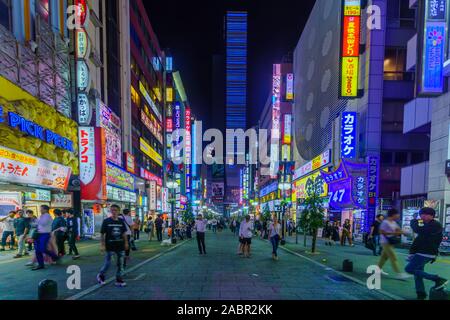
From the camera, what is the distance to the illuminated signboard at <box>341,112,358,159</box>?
2386 centimetres

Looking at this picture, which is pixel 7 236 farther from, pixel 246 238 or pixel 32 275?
pixel 246 238

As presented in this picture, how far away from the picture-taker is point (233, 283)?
7254mm

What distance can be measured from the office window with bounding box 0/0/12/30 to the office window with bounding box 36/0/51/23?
7.75 ft

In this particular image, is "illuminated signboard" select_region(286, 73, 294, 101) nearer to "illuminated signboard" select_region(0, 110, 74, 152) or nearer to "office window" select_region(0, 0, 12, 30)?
"illuminated signboard" select_region(0, 110, 74, 152)

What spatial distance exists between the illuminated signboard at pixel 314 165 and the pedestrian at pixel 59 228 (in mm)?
24094

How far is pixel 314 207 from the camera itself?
14531mm

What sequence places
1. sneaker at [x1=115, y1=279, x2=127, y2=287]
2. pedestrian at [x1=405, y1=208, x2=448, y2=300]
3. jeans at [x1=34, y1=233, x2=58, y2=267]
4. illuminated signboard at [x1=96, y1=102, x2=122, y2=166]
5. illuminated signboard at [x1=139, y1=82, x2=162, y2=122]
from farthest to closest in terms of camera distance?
1. illuminated signboard at [x1=139, y1=82, x2=162, y2=122]
2. illuminated signboard at [x1=96, y1=102, x2=122, y2=166]
3. jeans at [x1=34, y1=233, x2=58, y2=267]
4. sneaker at [x1=115, y1=279, x2=127, y2=287]
5. pedestrian at [x1=405, y1=208, x2=448, y2=300]

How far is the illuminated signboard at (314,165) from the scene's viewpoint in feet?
95.5

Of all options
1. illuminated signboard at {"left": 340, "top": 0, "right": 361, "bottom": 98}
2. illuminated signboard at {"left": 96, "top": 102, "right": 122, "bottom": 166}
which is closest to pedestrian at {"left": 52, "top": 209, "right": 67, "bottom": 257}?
illuminated signboard at {"left": 96, "top": 102, "right": 122, "bottom": 166}

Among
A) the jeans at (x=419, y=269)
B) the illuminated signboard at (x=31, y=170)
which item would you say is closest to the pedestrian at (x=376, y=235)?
the jeans at (x=419, y=269)

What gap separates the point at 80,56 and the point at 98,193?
957 cm

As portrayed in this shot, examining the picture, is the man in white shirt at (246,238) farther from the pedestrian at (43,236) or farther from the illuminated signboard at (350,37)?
the illuminated signboard at (350,37)

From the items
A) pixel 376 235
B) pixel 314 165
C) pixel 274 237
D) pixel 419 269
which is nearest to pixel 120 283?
pixel 419 269
